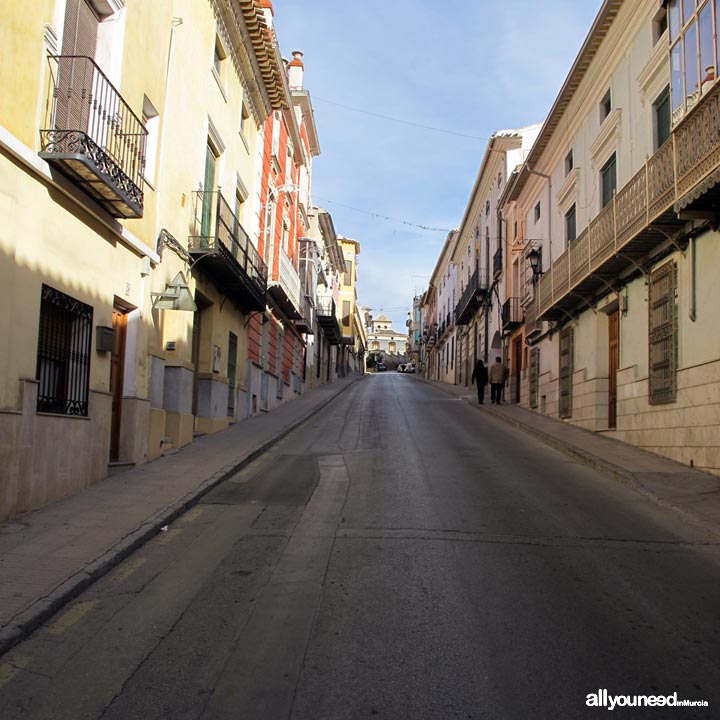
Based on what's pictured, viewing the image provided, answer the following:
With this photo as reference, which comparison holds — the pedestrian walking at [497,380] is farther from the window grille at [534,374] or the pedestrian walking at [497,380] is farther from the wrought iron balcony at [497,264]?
the wrought iron balcony at [497,264]

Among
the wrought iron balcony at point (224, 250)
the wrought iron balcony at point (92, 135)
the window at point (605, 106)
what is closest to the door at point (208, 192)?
the wrought iron balcony at point (224, 250)

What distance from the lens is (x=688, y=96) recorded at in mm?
10594

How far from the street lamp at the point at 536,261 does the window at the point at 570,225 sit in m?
2.78

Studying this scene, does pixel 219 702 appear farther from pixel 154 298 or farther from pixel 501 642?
pixel 154 298

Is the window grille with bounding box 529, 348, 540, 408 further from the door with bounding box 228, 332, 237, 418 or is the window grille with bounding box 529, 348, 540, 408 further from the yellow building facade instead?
the yellow building facade

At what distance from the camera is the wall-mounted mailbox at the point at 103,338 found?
914cm

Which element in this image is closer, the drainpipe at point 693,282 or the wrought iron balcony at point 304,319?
the drainpipe at point 693,282

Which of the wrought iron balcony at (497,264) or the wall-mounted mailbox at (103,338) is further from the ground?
the wrought iron balcony at (497,264)

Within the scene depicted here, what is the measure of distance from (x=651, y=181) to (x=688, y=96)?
64.4 inches

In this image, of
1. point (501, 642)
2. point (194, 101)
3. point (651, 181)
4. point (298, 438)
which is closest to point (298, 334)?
point (298, 438)

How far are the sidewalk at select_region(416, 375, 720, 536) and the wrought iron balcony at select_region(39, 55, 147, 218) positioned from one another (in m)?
7.49

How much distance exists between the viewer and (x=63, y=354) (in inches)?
334

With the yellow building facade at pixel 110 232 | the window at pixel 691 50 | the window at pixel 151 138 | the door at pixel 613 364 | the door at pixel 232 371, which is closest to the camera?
the yellow building facade at pixel 110 232

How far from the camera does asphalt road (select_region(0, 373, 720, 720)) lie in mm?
3672
